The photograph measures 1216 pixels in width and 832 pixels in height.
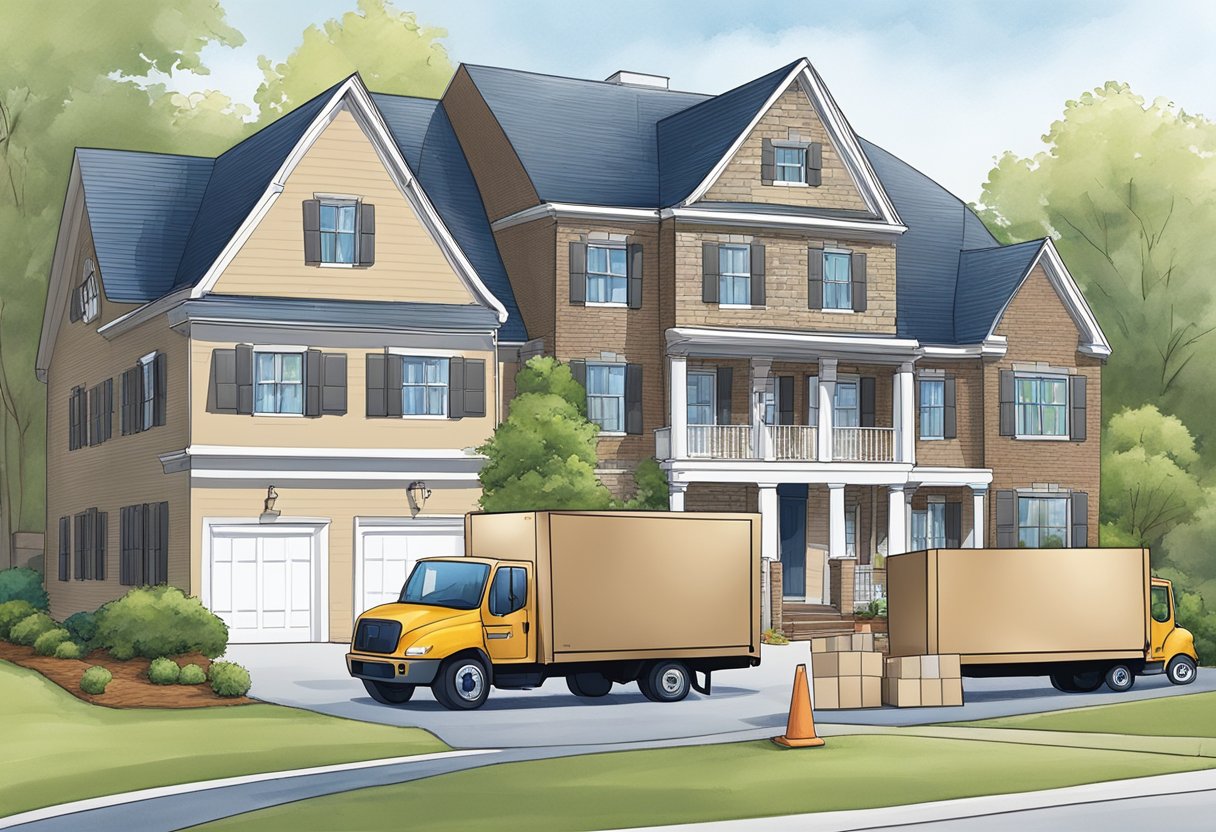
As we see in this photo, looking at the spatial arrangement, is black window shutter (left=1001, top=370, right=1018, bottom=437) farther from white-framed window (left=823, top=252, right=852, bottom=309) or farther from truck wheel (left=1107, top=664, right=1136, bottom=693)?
truck wheel (left=1107, top=664, right=1136, bottom=693)

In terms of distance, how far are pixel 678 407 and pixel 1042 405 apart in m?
11.5

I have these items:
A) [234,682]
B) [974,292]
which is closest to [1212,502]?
[974,292]

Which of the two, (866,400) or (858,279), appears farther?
(866,400)

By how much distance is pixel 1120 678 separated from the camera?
99.3ft

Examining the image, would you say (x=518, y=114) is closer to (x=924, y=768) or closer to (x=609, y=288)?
(x=609, y=288)

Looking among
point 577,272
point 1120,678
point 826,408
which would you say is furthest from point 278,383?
point 1120,678

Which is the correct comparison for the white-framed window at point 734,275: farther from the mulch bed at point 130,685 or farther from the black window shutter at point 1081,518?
the mulch bed at point 130,685

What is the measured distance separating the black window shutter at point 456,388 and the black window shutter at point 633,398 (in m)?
4.89

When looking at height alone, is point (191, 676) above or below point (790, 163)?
below

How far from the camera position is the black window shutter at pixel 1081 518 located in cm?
4931

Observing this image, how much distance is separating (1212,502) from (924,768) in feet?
97.1

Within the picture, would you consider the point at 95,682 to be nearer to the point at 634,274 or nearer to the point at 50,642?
the point at 50,642

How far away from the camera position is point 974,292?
4994 centimetres

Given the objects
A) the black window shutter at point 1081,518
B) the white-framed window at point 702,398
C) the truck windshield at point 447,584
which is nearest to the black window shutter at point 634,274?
the white-framed window at point 702,398
